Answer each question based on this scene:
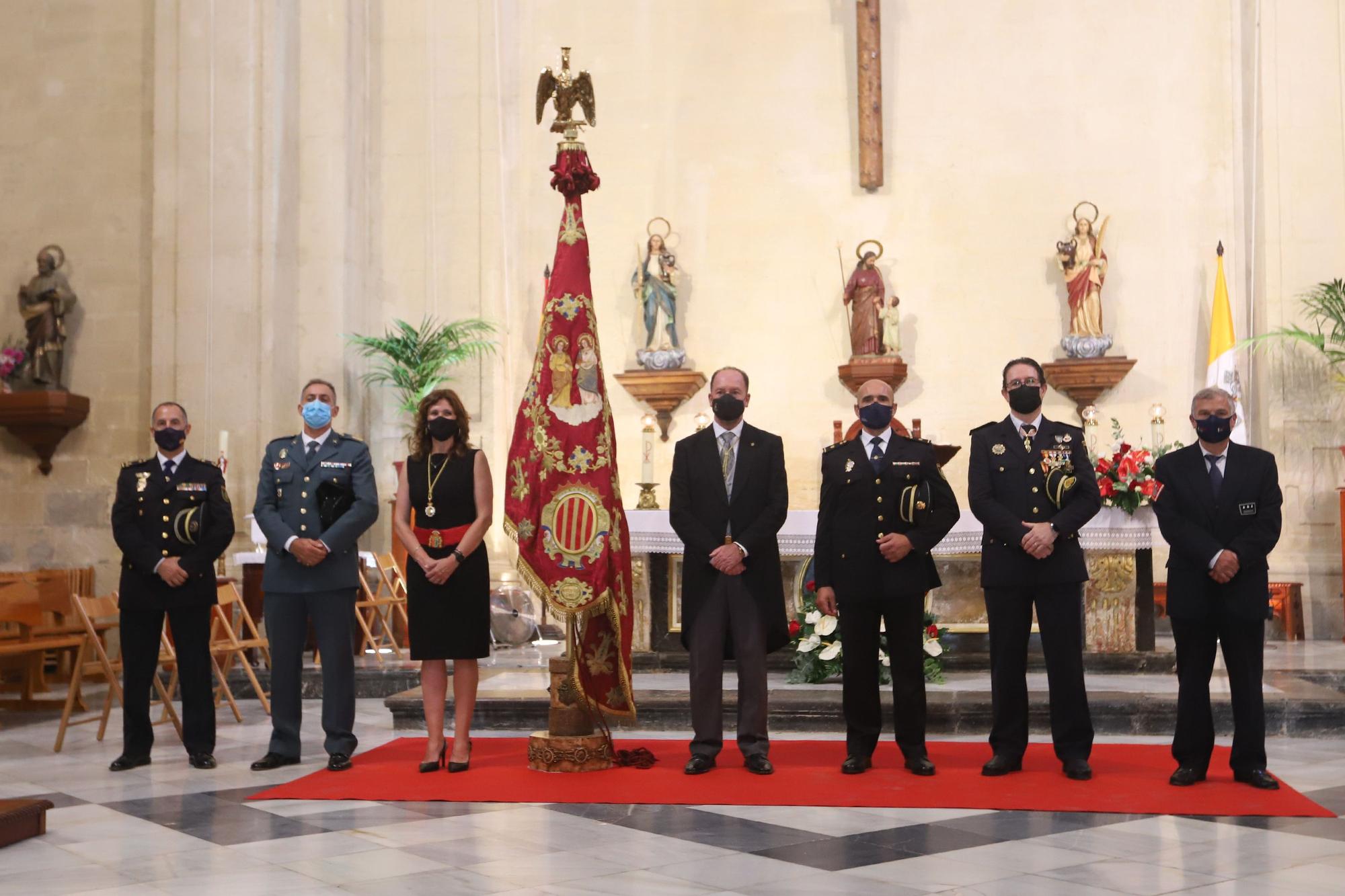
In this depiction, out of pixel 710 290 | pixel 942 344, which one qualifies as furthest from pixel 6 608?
pixel 942 344

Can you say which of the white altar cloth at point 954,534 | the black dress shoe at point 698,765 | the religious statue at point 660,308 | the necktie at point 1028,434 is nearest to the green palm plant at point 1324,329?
the white altar cloth at point 954,534

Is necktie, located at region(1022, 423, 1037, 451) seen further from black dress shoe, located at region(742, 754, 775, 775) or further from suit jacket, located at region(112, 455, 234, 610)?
suit jacket, located at region(112, 455, 234, 610)

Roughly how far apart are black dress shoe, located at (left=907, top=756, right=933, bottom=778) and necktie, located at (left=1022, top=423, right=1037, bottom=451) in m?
1.31

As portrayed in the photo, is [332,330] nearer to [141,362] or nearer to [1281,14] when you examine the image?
[141,362]

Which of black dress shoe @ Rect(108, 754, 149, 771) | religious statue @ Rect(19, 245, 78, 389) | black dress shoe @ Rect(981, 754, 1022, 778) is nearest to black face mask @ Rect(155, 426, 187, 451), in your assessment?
black dress shoe @ Rect(108, 754, 149, 771)

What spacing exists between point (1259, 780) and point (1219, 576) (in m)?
0.76

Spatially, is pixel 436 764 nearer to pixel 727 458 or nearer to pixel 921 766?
pixel 727 458

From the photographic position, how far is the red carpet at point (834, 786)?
5.07 metres

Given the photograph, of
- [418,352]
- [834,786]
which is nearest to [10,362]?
[418,352]

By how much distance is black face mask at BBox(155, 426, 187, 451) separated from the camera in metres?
6.44

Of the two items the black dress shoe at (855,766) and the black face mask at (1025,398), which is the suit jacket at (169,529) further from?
the black face mask at (1025,398)

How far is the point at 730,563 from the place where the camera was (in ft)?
19.0

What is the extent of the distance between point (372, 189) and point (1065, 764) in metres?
8.76

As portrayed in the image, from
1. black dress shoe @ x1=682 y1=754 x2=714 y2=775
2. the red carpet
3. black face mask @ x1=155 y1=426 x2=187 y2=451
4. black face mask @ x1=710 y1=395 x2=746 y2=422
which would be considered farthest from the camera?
black face mask @ x1=155 y1=426 x2=187 y2=451
